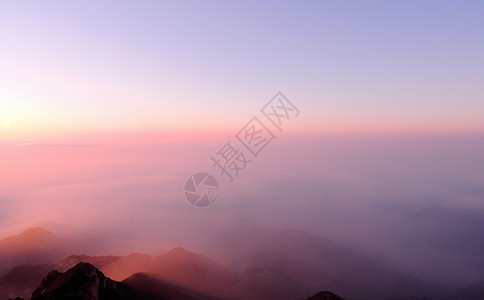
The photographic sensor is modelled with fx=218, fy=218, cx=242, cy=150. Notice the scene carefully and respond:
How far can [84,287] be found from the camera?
49.5 metres

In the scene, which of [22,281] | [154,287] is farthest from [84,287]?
[22,281]

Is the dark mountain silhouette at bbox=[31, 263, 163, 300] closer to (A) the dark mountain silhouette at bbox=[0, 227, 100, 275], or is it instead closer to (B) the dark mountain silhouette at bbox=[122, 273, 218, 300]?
(B) the dark mountain silhouette at bbox=[122, 273, 218, 300]

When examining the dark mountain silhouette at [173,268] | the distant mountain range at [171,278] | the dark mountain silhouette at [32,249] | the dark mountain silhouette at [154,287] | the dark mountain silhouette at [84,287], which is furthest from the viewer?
the dark mountain silhouette at [32,249]

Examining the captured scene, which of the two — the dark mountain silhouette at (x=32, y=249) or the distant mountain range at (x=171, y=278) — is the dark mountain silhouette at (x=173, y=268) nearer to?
the distant mountain range at (x=171, y=278)

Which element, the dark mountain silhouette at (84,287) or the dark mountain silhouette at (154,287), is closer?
the dark mountain silhouette at (84,287)

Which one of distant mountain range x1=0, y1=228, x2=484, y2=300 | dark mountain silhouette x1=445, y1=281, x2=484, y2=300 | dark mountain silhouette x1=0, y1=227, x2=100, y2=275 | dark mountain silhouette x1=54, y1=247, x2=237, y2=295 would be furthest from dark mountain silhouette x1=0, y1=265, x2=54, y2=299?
dark mountain silhouette x1=445, y1=281, x2=484, y2=300

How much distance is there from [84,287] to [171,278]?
64.9m

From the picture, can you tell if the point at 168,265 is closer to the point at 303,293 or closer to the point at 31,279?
the point at 31,279

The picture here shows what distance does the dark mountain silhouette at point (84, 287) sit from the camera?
4718 centimetres

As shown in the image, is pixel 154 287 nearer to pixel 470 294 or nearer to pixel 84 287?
pixel 84 287

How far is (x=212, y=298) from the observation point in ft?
314

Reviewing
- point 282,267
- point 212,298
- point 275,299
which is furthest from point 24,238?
point 282,267

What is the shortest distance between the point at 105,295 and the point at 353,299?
153612 mm

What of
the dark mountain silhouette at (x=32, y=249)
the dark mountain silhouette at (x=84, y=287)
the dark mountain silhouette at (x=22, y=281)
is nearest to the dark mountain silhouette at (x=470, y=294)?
the dark mountain silhouette at (x=84, y=287)
